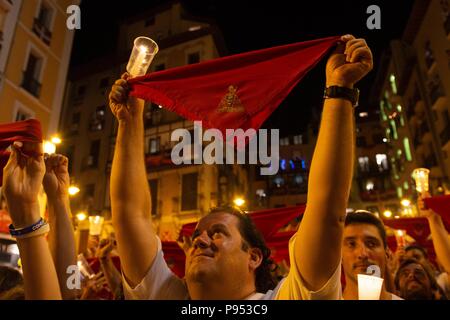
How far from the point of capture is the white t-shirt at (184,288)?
70.8 inches

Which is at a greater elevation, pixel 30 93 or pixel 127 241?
pixel 30 93

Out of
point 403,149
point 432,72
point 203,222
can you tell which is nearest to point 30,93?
point 203,222

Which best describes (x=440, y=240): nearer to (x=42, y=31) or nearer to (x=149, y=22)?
(x=42, y=31)

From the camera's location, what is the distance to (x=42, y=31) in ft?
60.1

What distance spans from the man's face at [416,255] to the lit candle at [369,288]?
112 inches

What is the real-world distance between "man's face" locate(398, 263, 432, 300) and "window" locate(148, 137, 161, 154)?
75.3 ft

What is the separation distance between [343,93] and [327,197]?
568mm

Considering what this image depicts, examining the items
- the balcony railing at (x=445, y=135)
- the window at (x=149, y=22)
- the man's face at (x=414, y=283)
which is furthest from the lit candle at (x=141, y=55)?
the window at (x=149, y=22)

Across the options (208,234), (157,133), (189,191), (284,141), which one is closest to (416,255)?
(208,234)

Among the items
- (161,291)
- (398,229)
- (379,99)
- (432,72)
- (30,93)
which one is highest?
(379,99)

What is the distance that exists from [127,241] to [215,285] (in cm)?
53

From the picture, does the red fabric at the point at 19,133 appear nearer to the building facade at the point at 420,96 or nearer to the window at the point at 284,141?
the building facade at the point at 420,96

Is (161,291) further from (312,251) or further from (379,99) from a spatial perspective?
(379,99)

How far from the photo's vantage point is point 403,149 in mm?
35281
